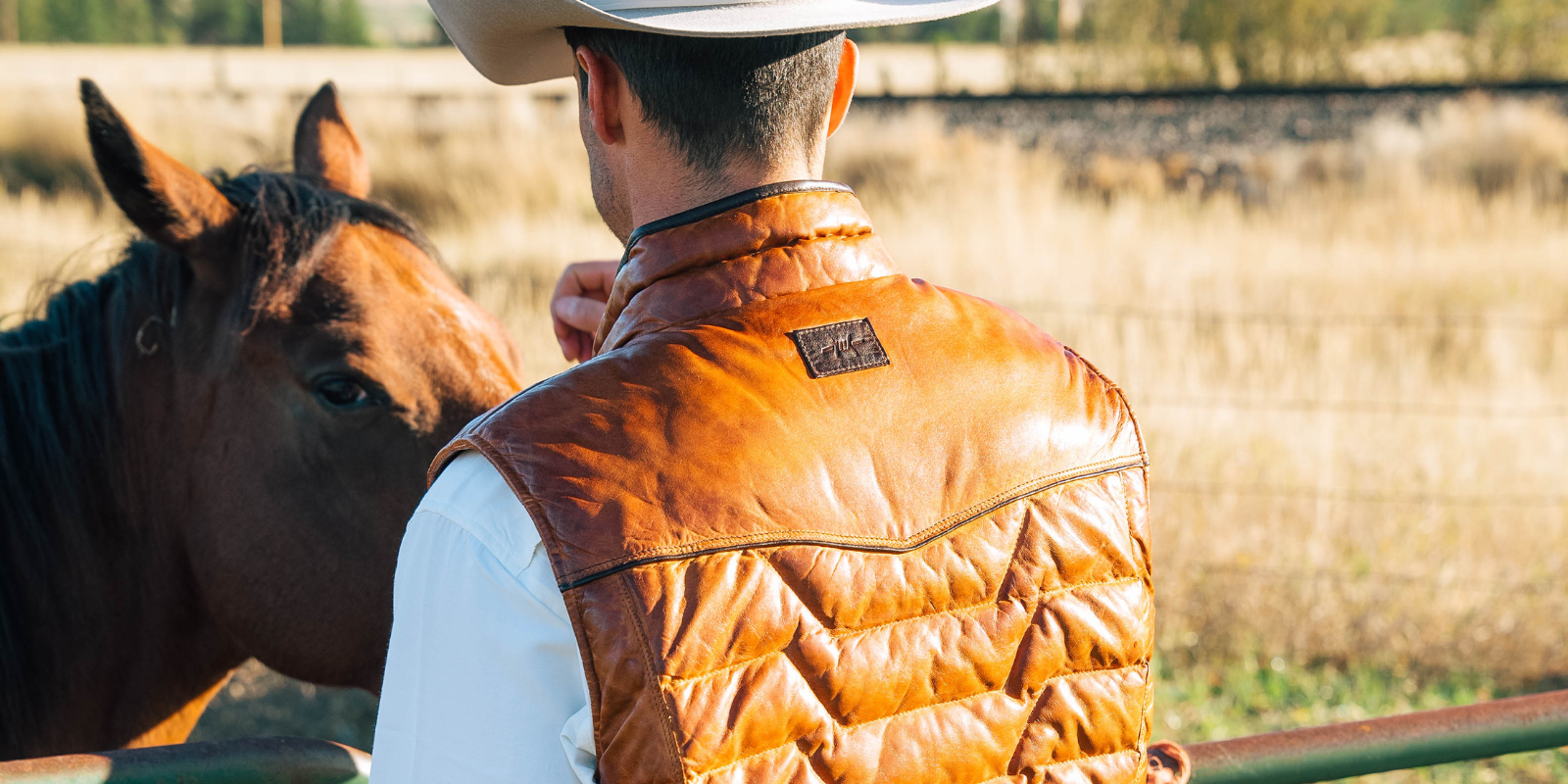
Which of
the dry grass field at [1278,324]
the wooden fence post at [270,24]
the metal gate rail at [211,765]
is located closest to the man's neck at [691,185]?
the metal gate rail at [211,765]

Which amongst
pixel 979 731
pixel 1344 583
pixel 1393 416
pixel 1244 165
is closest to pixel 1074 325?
pixel 1393 416

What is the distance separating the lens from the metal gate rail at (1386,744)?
170cm

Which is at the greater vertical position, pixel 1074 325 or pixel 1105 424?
pixel 1105 424

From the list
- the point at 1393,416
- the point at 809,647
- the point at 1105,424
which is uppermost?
the point at 1105,424

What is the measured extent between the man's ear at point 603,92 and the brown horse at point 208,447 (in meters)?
0.95

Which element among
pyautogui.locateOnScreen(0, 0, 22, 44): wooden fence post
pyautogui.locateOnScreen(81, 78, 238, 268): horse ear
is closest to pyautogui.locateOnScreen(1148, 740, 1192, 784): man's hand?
pyautogui.locateOnScreen(81, 78, 238, 268): horse ear

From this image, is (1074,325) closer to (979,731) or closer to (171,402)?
(171,402)

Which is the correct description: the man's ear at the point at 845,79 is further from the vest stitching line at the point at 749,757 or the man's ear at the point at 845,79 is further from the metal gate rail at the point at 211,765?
the metal gate rail at the point at 211,765

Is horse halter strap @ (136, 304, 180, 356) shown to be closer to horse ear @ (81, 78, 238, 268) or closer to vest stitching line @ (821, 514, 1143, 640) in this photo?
horse ear @ (81, 78, 238, 268)

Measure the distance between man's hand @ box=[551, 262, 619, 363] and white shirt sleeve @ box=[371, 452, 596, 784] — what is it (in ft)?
3.04

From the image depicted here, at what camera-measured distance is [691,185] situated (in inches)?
46.9

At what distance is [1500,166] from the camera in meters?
13.3

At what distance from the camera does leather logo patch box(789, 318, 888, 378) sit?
3.49 feet

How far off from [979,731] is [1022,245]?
9586 millimetres
